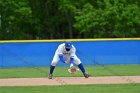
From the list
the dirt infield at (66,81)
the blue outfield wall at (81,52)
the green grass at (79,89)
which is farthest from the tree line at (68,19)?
the green grass at (79,89)

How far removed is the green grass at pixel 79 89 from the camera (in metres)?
12.7

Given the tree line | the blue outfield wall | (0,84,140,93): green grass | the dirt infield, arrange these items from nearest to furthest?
(0,84,140,93): green grass
the dirt infield
the blue outfield wall
the tree line

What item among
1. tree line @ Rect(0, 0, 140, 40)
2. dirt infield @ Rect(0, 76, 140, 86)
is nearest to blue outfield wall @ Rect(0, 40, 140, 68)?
dirt infield @ Rect(0, 76, 140, 86)

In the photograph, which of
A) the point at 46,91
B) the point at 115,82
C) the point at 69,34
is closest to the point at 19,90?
the point at 46,91

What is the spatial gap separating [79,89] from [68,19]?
2754 cm

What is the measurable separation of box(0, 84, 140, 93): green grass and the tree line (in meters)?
18.7

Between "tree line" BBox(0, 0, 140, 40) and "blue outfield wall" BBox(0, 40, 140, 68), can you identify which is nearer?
"blue outfield wall" BBox(0, 40, 140, 68)

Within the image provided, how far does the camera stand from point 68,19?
4047 cm

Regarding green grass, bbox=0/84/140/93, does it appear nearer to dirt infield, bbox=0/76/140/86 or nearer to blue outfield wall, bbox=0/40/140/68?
dirt infield, bbox=0/76/140/86

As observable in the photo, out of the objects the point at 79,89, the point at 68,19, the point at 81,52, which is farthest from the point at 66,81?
the point at 68,19

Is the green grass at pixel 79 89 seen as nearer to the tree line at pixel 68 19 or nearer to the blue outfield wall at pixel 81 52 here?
the blue outfield wall at pixel 81 52

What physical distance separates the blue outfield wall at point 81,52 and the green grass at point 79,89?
33.0 feet

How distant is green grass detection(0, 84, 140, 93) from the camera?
1274cm

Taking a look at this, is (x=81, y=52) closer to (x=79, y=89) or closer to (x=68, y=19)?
(x=79, y=89)
